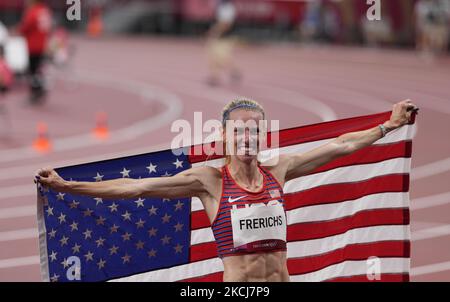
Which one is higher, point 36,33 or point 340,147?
point 340,147

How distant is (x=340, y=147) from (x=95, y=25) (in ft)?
96.3

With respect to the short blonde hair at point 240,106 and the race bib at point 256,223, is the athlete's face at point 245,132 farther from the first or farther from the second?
the race bib at point 256,223

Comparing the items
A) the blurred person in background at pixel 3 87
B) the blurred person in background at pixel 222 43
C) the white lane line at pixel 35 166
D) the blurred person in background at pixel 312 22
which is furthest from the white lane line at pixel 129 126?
the blurred person in background at pixel 312 22

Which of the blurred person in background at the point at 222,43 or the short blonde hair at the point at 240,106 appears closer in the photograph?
the short blonde hair at the point at 240,106

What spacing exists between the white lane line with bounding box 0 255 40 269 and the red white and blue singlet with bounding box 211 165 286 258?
3.80 meters

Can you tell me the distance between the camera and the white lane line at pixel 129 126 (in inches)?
548

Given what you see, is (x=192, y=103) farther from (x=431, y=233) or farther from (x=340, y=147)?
(x=340, y=147)

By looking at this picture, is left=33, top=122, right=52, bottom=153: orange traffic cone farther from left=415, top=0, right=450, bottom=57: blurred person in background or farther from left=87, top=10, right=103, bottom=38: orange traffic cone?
left=87, top=10, right=103, bottom=38: orange traffic cone

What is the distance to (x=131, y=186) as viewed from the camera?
5.07 m

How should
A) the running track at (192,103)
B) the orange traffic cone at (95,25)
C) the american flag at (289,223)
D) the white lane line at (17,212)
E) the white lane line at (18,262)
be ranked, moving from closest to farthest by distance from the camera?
the american flag at (289,223), the white lane line at (18,262), the running track at (192,103), the white lane line at (17,212), the orange traffic cone at (95,25)

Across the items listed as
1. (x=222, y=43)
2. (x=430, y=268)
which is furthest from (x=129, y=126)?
(x=430, y=268)

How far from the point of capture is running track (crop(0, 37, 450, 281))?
32.0ft

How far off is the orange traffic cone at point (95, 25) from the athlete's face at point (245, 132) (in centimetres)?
2930
